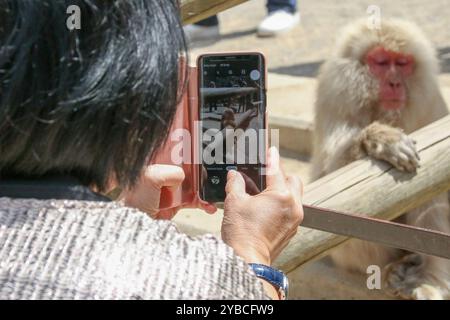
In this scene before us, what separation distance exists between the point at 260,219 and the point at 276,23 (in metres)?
6.50

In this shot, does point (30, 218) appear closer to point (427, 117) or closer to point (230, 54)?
point (230, 54)

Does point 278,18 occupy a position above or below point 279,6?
below

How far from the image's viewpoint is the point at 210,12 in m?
2.89

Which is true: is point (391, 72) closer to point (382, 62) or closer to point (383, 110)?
point (382, 62)

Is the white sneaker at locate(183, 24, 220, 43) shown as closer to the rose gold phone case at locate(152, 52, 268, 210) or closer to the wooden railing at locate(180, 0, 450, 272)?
the wooden railing at locate(180, 0, 450, 272)

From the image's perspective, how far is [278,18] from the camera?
7.61 m

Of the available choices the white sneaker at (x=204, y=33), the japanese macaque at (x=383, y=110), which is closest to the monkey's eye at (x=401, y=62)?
the japanese macaque at (x=383, y=110)

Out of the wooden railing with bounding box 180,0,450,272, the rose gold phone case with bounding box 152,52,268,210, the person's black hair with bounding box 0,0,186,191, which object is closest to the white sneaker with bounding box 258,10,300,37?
the wooden railing with bounding box 180,0,450,272

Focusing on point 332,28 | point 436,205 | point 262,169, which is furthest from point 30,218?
point 332,28

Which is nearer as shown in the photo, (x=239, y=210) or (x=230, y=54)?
(x=239, y=210)

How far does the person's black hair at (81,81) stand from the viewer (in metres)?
0.95

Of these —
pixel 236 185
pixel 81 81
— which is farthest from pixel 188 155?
pixel 81 81

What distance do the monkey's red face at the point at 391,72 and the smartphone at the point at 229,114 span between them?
2.45 m

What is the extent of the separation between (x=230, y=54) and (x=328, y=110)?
2440mm
